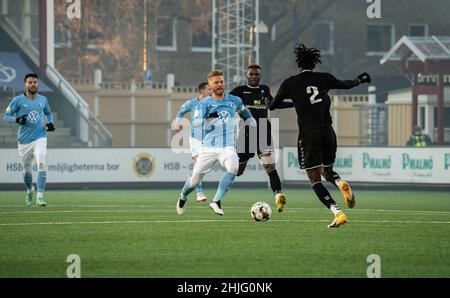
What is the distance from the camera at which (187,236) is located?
14961mm

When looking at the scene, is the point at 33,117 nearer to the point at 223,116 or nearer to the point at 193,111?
the point at 193,111

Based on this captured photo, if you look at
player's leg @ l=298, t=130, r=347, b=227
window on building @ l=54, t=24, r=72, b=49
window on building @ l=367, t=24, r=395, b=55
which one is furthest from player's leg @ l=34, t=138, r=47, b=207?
window on building @ l=367, t=24, r=395, b=55

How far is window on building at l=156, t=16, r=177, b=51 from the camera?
56562 millimetres

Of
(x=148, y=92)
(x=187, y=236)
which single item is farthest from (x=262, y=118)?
(x=148, y=92)

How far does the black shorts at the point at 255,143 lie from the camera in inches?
777

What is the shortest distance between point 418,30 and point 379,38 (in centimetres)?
224

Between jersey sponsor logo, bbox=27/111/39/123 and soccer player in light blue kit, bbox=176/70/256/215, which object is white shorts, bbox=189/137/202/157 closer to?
soccer player in light blue kit, bbox=176/70/256/215

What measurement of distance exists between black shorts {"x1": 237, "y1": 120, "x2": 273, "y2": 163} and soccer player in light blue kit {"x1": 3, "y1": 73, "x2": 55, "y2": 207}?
3839 mm

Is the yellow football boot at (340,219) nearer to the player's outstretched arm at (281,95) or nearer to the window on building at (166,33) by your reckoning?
the player's outstretched arm at (281,95)

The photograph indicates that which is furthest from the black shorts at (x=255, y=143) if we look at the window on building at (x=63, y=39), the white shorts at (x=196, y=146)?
Answer: the window on building at (x=63, y=39)

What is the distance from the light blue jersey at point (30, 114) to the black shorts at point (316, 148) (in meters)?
7.18

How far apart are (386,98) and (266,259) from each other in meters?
41.9

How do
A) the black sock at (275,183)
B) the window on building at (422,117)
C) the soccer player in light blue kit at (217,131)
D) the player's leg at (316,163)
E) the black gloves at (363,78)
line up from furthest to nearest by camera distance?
1. the window on building at (422,117)
2. the black sock at (275,183)
3. the soccer player in light blue kit at (217,131)
4. the black gloves at (363,78)
5. the player's leg at (316,163)

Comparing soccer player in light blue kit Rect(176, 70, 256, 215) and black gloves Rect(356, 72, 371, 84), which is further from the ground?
black gloves Rect(356, 72, 371, 84)
